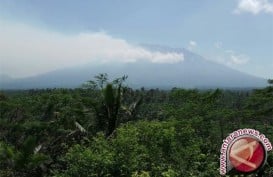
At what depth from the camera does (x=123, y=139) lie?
52.9 feet

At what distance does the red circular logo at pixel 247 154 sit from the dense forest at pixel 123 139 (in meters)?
0.93

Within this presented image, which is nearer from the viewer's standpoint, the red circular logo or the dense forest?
the red circular logo

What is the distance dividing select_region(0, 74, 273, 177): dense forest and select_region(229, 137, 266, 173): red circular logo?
3.05 feet

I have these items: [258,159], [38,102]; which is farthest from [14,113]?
[258,159]

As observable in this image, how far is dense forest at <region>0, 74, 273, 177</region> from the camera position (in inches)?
606

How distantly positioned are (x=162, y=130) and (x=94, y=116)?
6.30 m

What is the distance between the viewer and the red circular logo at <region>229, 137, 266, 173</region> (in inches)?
453

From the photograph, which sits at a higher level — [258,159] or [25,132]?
[258,159]

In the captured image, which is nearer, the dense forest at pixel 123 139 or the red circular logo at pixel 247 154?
the red circular logo at pixel 247 154

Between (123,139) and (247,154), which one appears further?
(123,139)

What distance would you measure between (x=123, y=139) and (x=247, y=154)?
5465 millimetres

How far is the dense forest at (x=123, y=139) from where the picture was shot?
1540cm

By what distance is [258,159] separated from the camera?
1161 cm

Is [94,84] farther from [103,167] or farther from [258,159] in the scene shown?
[258,159]
